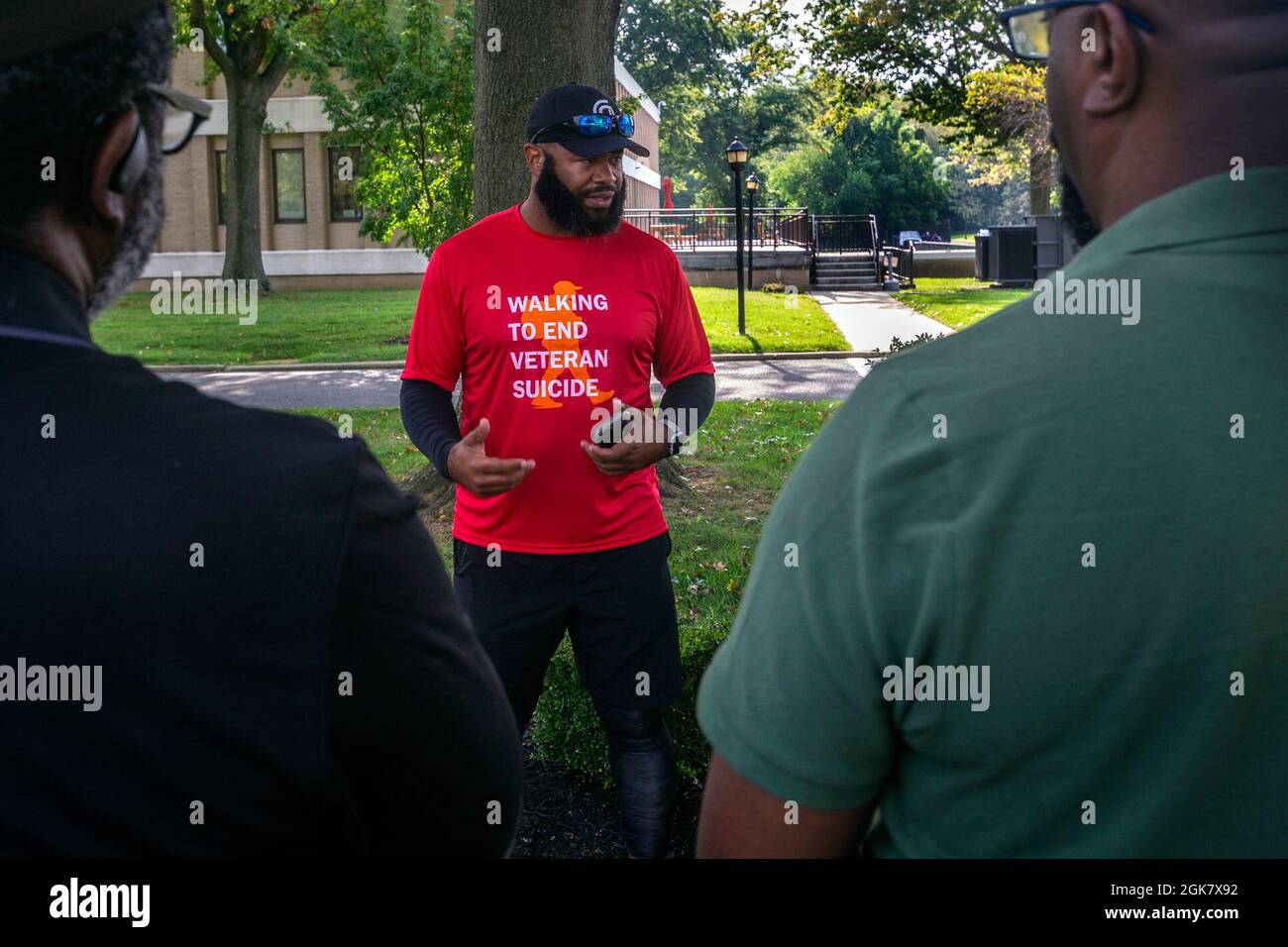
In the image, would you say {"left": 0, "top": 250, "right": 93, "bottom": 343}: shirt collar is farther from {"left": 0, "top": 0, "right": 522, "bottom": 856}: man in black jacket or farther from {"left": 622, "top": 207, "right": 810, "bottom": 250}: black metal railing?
{"left": 622, "top": 207, "right": 810, "bottom": 250}: black metal railing

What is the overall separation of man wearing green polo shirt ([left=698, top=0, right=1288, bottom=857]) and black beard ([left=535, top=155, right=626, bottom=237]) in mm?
2617

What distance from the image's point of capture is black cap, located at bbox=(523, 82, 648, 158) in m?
3.92

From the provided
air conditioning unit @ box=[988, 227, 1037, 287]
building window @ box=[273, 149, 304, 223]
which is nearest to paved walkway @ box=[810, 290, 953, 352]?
air conditioning unit @ box=[988, 227, 1037, 287]

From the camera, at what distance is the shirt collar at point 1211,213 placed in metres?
1.20

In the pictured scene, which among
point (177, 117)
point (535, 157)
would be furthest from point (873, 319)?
point (177, 117)

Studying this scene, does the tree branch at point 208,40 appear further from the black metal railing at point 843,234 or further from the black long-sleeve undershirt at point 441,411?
the black long-sleeve undershirt at point 441,411

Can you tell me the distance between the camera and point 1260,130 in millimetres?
1220

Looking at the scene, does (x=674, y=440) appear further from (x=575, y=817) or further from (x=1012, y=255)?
(x=1012, y=255)

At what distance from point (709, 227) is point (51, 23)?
34978mm

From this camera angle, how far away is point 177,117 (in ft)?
4.87
